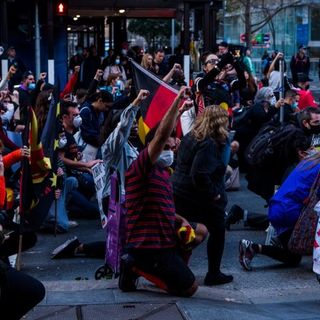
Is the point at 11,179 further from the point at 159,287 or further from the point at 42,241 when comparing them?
the point at 159,287

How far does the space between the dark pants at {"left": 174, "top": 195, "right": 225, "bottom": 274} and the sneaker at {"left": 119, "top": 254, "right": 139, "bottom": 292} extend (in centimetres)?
79

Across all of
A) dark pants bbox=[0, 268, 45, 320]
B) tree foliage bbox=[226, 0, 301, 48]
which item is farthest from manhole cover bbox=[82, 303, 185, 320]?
tree foliage bbox=[226, 0, 301, 48]

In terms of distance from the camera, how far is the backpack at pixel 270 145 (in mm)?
9453

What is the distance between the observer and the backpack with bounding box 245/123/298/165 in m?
9.45

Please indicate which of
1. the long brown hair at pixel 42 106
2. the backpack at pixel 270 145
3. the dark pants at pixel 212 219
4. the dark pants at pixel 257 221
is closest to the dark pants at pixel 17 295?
the dark pants at pixel 212 219

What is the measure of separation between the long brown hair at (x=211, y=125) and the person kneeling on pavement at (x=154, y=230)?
51 cm

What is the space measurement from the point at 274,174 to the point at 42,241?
2.79 m

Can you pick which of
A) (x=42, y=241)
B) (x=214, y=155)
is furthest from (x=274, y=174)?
(x=42, y=241)

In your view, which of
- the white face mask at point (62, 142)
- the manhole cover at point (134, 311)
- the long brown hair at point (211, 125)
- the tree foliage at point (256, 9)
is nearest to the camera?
the manhole cover at point (134, 311)

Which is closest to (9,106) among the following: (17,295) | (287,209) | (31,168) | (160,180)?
(31,168)

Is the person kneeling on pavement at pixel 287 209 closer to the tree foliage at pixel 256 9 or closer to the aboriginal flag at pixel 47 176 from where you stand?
the aboriginal flag at pixel 47 176

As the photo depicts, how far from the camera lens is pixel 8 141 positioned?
10312 millimetres

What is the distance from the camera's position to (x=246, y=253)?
345 inches

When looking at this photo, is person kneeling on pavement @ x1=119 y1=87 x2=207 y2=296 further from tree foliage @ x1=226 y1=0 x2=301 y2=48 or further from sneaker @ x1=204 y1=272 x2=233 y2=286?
tree foliage @ x1=226 y1=0 x2=301 y2=48
